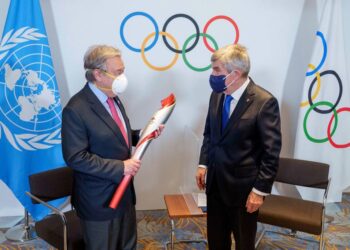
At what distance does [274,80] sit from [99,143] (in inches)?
96.4

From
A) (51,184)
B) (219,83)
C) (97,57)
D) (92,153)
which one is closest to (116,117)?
(92,153)

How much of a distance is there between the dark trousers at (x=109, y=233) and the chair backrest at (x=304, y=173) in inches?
61.4

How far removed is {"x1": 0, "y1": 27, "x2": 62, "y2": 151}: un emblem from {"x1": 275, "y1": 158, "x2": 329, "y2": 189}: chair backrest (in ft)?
6.69

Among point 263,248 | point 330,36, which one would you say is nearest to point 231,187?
point 263,248

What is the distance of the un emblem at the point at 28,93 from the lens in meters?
3.12

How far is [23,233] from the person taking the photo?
337 cm

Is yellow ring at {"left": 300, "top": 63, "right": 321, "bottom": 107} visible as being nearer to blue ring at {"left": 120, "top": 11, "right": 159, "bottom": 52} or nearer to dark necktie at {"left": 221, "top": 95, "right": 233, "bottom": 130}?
blue ring at {"left": 120, "top": 11, "right": 159, "bottom": 52}

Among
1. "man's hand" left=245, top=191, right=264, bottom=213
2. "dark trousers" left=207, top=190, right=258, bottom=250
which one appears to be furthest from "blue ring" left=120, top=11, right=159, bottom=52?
"man's hand" left=245, top=191, right=264, bottom=213

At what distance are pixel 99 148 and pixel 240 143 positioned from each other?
2.68ft

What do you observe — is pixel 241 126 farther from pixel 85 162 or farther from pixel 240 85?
pixel 85 162

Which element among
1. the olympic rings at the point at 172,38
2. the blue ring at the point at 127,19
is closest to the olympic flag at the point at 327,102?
the olympic rings at the point at 172,38

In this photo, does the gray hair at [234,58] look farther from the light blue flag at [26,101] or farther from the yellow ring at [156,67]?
the light blue flag at [26,101]

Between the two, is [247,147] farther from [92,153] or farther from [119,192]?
[92,153]

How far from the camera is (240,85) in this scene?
7.30ft
